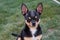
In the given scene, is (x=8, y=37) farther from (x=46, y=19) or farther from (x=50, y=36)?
(x=46, y=19)

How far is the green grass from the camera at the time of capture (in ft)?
32.6

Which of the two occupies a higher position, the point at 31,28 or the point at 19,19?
the point at 31,28

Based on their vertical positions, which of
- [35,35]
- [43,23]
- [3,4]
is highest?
[35,35]

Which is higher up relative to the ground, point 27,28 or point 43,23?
point 27,28

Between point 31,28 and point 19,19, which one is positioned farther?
point 19,19

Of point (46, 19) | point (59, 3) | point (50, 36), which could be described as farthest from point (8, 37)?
point (59, 3)

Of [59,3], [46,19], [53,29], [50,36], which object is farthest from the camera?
[59,3]

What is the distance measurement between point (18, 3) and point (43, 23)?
320 cm

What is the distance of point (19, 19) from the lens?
1166 centimetres

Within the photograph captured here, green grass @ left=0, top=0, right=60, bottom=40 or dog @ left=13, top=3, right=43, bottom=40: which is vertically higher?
dog @ left=13, top=3, right=43, bottom=40

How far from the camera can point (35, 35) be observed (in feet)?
25.6

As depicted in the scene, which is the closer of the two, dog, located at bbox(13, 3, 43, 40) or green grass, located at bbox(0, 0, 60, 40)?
dog, located at bbox(13, 3, 43, 40)

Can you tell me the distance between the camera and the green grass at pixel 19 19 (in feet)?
32.6

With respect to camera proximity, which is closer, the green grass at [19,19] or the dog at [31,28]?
the dog at [31,28]
